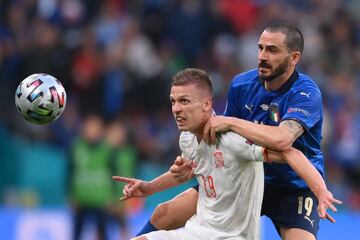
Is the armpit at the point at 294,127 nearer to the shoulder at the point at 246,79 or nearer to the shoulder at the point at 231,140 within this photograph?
the shoulder at the point at 231,140

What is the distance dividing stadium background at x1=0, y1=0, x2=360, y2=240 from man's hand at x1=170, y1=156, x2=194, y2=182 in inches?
215

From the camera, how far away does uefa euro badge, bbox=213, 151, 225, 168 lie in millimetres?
7236

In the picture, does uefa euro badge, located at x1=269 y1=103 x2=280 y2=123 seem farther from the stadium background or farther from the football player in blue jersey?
the stadium background

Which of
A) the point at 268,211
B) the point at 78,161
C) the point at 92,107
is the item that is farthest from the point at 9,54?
the point at 268,211

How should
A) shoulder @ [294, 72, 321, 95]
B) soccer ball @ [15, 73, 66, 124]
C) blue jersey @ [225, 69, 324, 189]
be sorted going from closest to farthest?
blue jersey @ [225, 69, 324, 189] < shoulder @ [294, 72, 321, 95] < soccer ball @ [15, 73, 66, 124]

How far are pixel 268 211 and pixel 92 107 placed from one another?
7041 mm

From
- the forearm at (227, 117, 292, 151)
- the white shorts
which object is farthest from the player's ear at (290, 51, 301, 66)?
the white shorts

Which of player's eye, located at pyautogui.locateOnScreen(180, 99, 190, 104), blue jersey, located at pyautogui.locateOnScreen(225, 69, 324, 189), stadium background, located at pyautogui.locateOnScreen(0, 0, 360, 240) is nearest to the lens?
player's eye, located at pyautogui.locateOnScreen(180, 99, 190, 104)

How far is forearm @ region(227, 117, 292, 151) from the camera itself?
7.09m

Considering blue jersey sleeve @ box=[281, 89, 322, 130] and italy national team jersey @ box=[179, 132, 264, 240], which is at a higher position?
blue jersey sleeve @ box=[281, 89, 322, 130]

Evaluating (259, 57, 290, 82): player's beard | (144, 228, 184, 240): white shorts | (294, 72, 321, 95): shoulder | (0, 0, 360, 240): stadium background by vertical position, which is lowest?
(144, 228, 184, 240): white shorts

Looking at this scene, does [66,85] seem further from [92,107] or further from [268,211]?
[268,211]

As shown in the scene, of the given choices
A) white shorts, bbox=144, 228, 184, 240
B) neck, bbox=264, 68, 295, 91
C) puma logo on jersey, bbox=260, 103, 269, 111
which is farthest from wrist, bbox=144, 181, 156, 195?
neck, bbox=264, 68, 295, 91

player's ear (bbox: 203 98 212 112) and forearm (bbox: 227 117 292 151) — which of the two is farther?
player's ear (bbox: 203 98 212 112)
